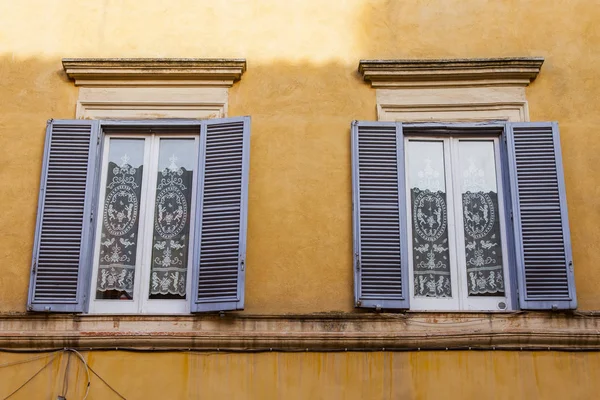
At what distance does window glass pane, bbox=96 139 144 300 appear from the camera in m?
8.16

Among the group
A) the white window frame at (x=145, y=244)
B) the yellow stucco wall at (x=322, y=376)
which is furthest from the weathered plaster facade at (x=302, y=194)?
the white window frame at (x=145, y=244)

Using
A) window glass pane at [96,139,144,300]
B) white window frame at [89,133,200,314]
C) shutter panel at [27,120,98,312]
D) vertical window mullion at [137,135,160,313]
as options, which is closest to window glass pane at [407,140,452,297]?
white window frame at [89,133,200,314]

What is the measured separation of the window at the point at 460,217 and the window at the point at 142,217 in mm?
1116

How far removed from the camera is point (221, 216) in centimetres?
815

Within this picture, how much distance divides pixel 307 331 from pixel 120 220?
1.96 metres

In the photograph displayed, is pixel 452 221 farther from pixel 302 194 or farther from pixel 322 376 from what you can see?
pixel 322 376

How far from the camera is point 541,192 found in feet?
27.0

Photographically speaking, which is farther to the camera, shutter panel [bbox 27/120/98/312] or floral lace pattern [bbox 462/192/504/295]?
floral lace pattern [bbox 462/192/504/295]

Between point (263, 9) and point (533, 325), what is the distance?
3.82 metres

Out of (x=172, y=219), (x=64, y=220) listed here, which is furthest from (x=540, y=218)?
(x=64, y=220)

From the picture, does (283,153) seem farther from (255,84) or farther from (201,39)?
(201,39)

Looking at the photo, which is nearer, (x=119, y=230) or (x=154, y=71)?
(x=119, y=230)

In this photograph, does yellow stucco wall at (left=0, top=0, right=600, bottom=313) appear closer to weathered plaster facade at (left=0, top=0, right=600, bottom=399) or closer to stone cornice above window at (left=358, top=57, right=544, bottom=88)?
weathered plaster facade at (left=0, top=0, right=600, bottom=399)

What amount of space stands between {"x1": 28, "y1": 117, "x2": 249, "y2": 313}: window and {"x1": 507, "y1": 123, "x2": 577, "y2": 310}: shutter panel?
A: 2.36m
